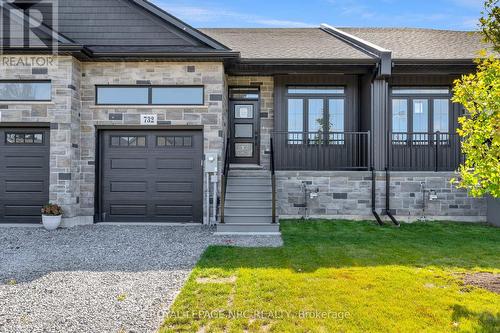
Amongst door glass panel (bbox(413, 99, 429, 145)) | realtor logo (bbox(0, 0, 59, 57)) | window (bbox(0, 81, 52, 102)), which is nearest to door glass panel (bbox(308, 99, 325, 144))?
door glass panel (bbox(413, 99, 429, 145))

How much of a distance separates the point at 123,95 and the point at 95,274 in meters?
5.09

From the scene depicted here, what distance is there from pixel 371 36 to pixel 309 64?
4.31 metres

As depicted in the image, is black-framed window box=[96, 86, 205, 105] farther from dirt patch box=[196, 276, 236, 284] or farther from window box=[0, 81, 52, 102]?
dirt patch box=[196, 276, 236, 284]

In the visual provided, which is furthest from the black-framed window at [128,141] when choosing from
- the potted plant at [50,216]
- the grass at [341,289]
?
the grass at [341,289]

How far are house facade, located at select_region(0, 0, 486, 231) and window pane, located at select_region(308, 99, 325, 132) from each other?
982 mm

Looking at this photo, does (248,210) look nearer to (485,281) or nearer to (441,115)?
(485,281)

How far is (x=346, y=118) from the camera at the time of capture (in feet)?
32.1

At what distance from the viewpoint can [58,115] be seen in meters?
7.81

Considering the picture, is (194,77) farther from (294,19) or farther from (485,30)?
(294,19)

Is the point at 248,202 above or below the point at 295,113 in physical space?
below

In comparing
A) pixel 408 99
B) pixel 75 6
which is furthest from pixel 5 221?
pixel 408 99

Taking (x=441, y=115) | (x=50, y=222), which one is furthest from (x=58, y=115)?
(x=441, y=115)

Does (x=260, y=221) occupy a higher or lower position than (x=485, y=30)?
lower

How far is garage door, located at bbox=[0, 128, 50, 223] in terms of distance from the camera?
8109mm
